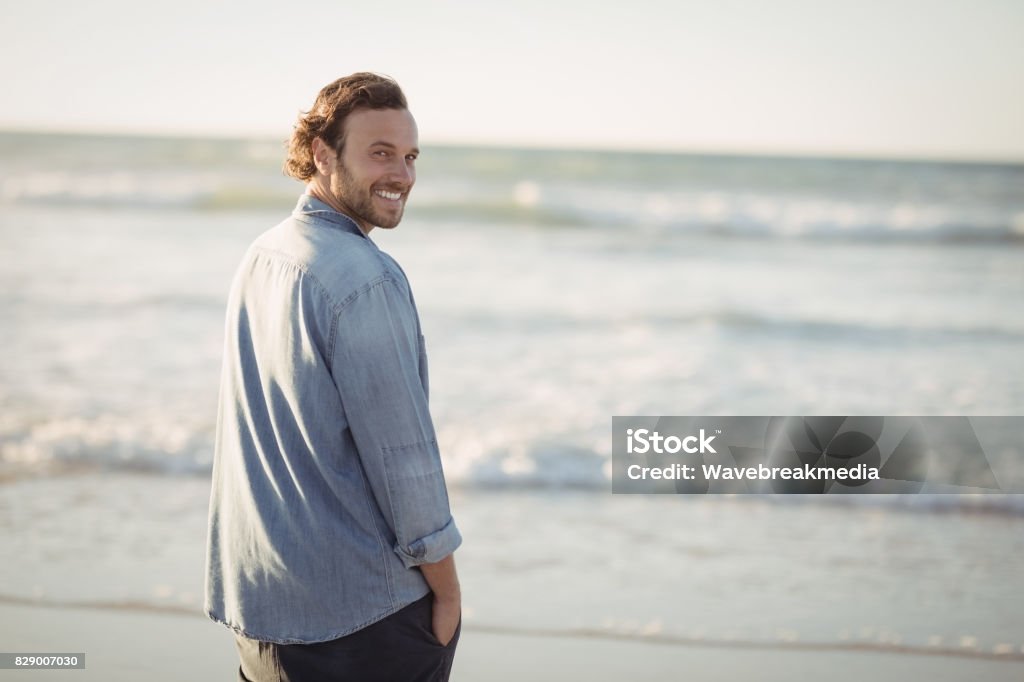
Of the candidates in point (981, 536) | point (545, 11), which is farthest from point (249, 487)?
point (545, 11)

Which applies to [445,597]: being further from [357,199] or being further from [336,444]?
[357,199]

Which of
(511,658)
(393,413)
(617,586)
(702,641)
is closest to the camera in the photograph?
(393,413)

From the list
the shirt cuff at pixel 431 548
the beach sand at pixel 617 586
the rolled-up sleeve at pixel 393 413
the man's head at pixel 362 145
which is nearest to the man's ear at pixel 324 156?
the man's head at pixel 362 145

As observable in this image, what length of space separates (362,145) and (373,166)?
0.12 feet

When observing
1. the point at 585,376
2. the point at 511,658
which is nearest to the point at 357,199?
the point at 511,658

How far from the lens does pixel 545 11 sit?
988cm

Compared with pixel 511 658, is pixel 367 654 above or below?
above

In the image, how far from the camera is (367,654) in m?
1.49

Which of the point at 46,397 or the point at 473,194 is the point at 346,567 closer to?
the point at 46,397

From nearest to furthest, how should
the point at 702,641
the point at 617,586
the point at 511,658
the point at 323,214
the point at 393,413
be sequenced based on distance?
the point at 393,413 → the point at 323,214 → the point at 511,658 → the point at 702,641 → the point at 617,586

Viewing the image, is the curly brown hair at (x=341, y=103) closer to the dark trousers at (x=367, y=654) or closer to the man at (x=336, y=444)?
the man at (x=336, y=444)

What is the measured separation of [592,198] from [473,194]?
192 centimetres

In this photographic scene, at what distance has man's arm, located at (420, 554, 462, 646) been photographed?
149cm

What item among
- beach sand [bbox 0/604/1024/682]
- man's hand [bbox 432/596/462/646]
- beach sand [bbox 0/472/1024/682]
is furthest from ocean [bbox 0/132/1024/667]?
man's hand [bbox 432/596/462/646]
